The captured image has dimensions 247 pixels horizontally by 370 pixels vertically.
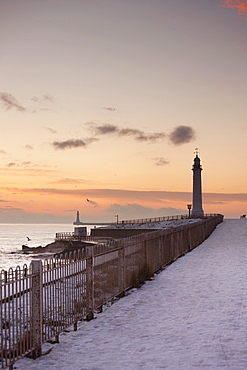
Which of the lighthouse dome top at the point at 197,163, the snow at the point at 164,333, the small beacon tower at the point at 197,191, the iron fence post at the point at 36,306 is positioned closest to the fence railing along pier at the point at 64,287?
the iron fence post at the point at 36,306

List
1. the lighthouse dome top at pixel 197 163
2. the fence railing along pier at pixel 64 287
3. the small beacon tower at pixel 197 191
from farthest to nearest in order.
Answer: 1. the lighthouse dome top at pixel 197 163
2. the small beacon tower at pixel 197 191
3. the fence railing along pier at pixel 64 287

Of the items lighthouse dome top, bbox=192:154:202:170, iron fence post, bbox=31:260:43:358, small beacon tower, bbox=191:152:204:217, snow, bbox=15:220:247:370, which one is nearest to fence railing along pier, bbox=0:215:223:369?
iron fence post, bbox=31:260:43:358

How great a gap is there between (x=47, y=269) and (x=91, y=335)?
6.82 ft

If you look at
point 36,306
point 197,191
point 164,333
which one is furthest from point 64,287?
point 197,191

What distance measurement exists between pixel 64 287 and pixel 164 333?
2.32m

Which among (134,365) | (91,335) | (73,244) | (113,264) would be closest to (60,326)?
(91,335)

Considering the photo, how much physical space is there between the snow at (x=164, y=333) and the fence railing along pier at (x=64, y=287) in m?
0.35

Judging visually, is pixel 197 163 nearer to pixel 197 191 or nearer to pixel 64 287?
pixel 197 191

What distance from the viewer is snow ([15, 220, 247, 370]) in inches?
301

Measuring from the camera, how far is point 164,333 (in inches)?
371

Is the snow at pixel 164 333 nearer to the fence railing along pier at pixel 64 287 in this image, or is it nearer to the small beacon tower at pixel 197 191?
the fence railing along pier at pixel 64 287

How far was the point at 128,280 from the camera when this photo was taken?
48.3 ft

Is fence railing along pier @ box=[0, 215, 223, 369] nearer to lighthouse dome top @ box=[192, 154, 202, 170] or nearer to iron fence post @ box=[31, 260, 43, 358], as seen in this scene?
iron fence post @ box=[31, 260, 43, 358]

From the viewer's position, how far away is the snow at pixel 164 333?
763cm
